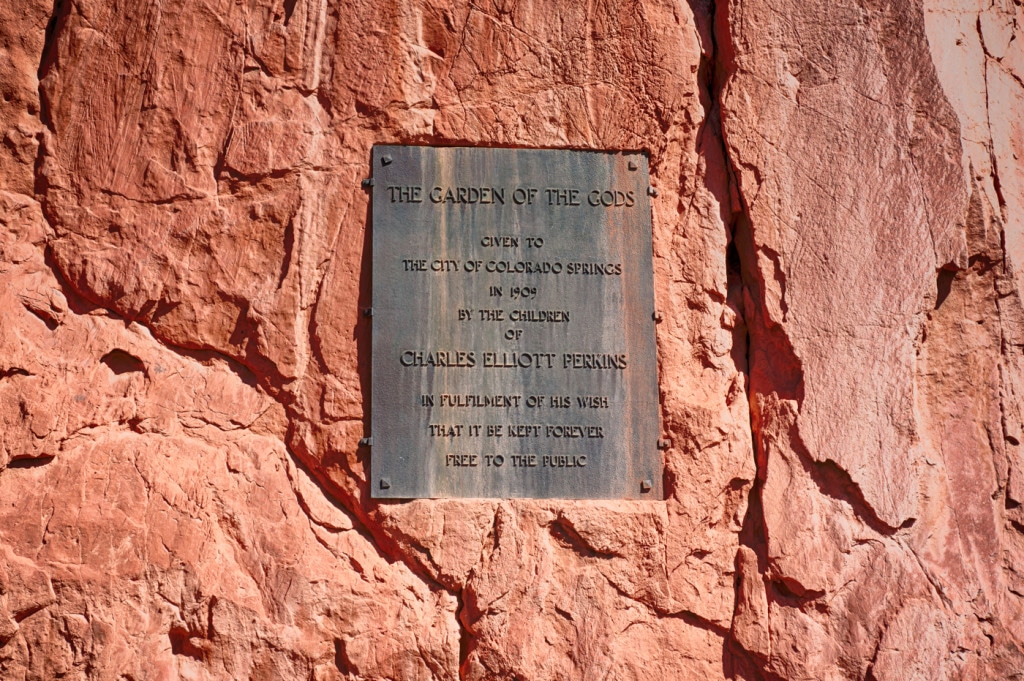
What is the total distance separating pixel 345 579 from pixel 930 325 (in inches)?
91.7

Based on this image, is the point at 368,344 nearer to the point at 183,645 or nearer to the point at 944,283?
the point at 183,645

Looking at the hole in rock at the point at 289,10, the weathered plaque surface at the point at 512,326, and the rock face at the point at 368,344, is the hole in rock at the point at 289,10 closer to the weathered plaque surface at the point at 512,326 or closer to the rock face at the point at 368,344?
the rock face at the point at 368,344

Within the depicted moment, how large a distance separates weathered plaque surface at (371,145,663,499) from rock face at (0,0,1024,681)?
9 cm

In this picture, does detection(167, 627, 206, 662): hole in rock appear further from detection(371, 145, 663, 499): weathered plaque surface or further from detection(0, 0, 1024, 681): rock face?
detection(371, 145, 663, 499): weathered plaque surface

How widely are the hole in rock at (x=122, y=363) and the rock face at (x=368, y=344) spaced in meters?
0.01

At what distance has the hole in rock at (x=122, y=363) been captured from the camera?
3.77 metres

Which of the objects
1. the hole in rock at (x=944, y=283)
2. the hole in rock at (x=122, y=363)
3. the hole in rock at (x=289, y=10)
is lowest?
the hole in rock at (x=122, y=363)

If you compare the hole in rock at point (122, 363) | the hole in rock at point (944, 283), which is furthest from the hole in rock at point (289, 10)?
the hole in rock at point (944, 283)

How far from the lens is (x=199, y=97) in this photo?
3.93m

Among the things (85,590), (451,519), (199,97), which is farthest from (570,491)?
(199,97)

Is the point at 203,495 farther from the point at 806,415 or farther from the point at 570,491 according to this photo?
the point at 806,415

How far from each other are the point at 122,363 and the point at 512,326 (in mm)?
1371

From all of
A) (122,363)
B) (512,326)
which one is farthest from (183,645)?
(512,326)

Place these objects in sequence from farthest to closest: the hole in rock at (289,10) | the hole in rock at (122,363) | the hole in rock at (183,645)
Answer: the hole in rock at (289,10) < the hole in rock at (122,363) < the hole in rock at (183,645)
